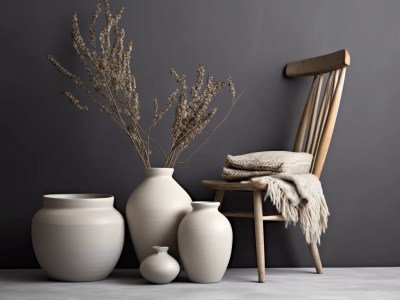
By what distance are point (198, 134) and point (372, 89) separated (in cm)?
82

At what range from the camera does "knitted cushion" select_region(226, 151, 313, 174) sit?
7.97ft

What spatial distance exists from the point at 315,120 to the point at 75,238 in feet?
3.81

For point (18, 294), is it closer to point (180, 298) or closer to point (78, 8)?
point (180, 298)

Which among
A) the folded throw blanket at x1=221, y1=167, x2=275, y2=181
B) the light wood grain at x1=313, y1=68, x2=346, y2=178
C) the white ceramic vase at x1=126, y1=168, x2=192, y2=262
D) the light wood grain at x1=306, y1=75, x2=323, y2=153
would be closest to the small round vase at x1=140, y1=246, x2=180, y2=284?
the white ceramic vase at x1=126, y1=168, x2=192, y2=262

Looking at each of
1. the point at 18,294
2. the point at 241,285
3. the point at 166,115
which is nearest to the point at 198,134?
the point at 166,115

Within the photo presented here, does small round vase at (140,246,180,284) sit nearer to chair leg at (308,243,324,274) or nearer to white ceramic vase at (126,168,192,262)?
white ceramic vase at (126,168,192,262)

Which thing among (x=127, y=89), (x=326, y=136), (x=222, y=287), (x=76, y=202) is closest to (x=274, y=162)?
(x=326, y=136)

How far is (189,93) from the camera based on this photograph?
2.75m

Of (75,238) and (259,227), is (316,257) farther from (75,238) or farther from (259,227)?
(75,238)

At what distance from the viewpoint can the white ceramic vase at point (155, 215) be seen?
241 centimetres

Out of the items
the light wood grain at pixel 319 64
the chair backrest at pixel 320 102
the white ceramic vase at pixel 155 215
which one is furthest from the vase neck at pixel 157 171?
the light wood grain at pixel 319 64

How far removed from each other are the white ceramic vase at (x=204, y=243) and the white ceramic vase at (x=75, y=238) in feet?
0.87

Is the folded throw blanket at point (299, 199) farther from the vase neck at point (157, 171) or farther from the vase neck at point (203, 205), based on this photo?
the vase neck at point (157, 171)

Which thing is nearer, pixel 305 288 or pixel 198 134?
pixel 305 288
